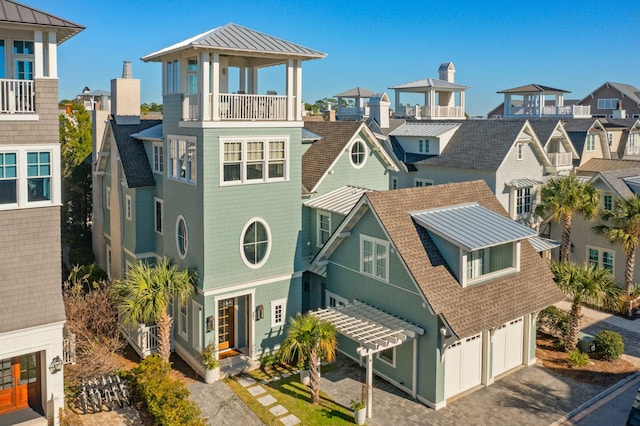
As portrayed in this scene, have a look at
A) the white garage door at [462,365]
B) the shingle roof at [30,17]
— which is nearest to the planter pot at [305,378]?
the white garage door at [462,365]

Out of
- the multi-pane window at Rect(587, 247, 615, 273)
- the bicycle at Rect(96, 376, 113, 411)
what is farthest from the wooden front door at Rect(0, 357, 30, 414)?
the multi-pane window at Rect(587, 247, 615, 273)

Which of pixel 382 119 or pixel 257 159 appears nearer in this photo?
pixel 257 159

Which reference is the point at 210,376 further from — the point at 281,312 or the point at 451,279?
the point at 451,279

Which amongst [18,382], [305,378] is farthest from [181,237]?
[18,382]

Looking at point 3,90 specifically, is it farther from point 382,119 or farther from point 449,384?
point 382,119

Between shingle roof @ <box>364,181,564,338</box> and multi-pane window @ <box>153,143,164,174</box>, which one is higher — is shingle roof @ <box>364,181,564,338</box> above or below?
below

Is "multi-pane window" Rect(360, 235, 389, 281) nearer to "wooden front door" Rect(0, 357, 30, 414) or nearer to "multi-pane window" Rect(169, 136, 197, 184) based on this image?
"multi-pane window" Rect(169, 136, 197, 184)

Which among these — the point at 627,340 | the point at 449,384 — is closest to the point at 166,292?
the point at 449,384

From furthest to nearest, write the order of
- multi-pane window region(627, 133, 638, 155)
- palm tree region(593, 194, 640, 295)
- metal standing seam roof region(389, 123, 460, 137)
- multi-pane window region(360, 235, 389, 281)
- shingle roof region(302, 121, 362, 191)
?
multi-pane window region(627, 133, 638, 155), metal standing seam roof region(389, 123, 460, 137), palm tree region(593, 194, 640, 295), shingle roof region(302, 121, 362, 191), multi-pane window region(360, 235, 389, 281)
